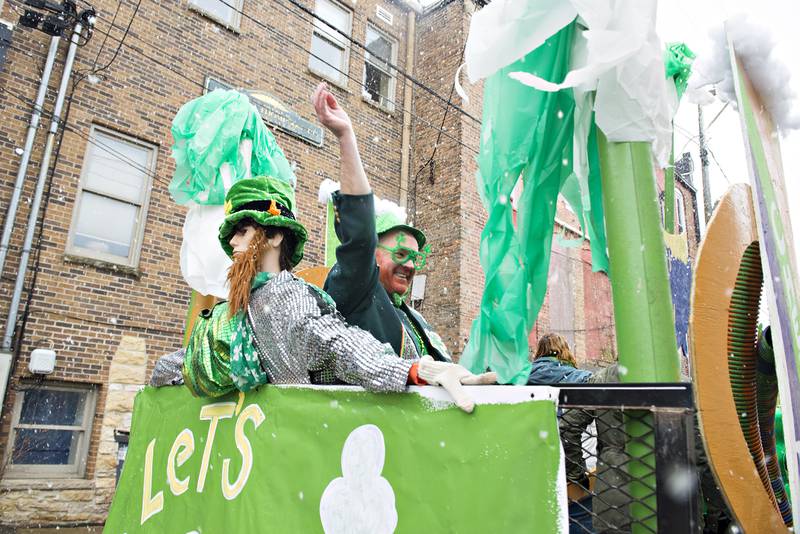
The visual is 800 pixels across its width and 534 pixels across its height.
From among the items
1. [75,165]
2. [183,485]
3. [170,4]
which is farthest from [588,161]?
[170,4]

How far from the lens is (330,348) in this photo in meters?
1.64

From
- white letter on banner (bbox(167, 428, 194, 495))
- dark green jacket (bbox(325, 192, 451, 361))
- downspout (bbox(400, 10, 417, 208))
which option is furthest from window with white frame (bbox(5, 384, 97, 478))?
downspout (bbox(400, 10, 417, 208))

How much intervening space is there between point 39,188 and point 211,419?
5.75 metres

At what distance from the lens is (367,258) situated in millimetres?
1948

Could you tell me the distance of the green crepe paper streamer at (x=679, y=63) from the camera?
178 centimetres

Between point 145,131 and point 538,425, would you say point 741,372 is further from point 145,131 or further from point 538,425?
point 145,131

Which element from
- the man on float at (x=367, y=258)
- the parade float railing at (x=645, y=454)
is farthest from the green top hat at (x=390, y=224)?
the parade float railing at (x=645, y=454)

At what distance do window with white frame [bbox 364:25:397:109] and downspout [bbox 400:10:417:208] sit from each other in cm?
30

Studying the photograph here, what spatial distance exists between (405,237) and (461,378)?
4.77 ft

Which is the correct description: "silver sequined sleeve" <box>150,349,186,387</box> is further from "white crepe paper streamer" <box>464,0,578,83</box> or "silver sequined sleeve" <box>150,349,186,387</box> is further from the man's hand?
"white crepe paper streamer" <box>464,0,578,83</box>

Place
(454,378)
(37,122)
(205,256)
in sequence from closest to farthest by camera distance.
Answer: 1. (454,378)
2. (205,256)
3. (37,122)

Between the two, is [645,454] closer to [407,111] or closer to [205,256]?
[205,256]

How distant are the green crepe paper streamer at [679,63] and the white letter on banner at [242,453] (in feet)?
5.53

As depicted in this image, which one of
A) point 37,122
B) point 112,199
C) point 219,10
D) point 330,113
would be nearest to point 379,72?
point 219,10
